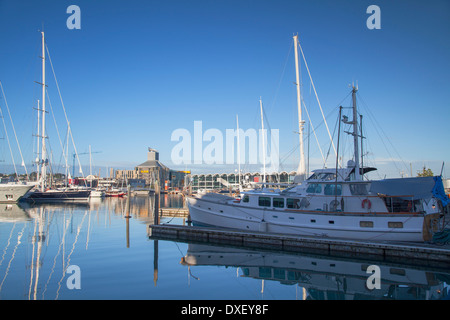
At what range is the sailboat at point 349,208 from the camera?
59.1 ft

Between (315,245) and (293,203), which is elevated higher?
(293,203)

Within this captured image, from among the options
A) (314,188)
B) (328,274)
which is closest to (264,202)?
(314,188)

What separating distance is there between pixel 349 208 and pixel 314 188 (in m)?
2.54

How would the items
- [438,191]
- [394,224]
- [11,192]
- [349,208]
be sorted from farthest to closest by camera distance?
[11,192] < [349,208] < [394,224] < [438,191]

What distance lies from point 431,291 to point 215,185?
418ft

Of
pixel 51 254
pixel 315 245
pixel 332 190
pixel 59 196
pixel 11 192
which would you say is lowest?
pixel 59 196

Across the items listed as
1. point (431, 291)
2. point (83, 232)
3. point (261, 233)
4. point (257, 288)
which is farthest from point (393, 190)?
point (83, 232)

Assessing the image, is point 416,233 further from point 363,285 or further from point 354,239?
point 363,285

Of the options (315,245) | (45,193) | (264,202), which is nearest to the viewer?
(315,245)

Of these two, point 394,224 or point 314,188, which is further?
point 314,188

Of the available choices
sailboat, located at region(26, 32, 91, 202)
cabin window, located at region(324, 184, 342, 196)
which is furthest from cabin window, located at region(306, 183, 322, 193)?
sailboat, located at region(26, 32, 91, 202)

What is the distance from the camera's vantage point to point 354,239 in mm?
18734

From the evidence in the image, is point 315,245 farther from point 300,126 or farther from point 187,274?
point 300,126

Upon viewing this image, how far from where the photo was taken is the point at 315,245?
18.7m
